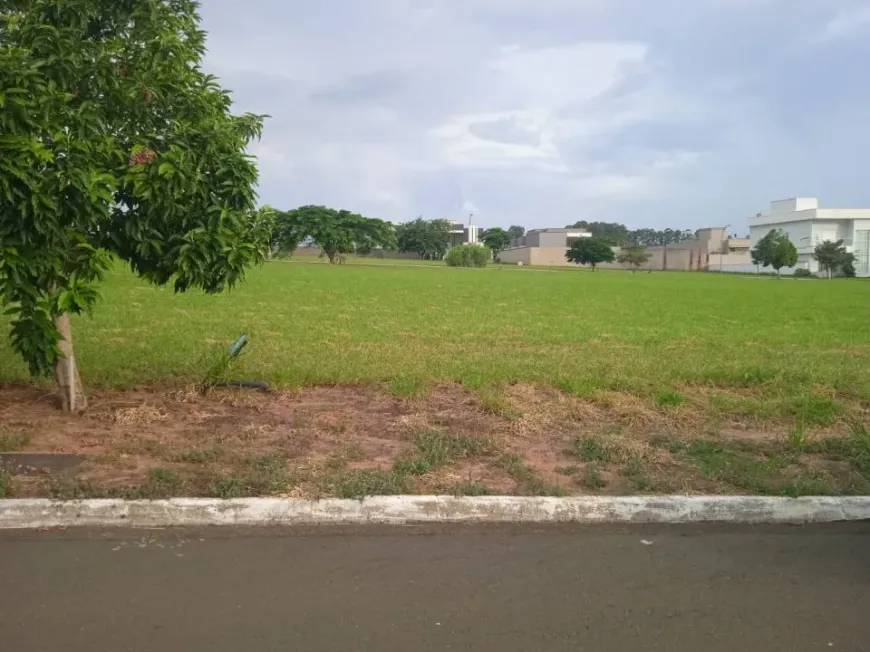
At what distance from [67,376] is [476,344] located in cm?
747

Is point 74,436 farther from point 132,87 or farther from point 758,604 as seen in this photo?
point 758,604

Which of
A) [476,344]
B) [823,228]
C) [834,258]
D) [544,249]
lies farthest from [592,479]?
[544,249]

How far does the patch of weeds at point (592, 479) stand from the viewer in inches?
215

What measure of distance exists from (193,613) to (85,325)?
12.1 m

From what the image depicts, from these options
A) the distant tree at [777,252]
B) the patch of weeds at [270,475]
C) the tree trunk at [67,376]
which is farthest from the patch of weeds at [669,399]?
the distant tree at [777,252]

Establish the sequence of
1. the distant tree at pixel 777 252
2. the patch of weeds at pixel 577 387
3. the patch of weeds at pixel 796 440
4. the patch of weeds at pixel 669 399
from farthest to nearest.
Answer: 1. the distant tree at pixel 777 252
2. the patch of weeds at pixel 577 387
3. the patch of weeds at pixel 669 399
4. the patch of weeds at pixel 796 440

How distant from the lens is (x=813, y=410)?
764 cm

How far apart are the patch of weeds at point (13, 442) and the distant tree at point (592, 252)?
107m

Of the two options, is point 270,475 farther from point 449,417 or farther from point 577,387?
point 577,387

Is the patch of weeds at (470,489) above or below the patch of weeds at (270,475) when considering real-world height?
below

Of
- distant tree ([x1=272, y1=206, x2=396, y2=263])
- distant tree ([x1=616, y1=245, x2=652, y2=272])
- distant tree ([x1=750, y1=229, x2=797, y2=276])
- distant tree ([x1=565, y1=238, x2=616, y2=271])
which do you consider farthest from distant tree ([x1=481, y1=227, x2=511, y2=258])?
distant tree ([x1=750, y1=229, x2=797, y2=276])

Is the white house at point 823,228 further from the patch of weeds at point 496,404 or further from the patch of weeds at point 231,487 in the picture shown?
the patch of weeds at point 231,487

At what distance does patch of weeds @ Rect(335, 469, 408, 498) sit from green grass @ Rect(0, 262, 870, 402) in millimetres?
2386

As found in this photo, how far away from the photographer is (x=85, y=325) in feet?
47.0
